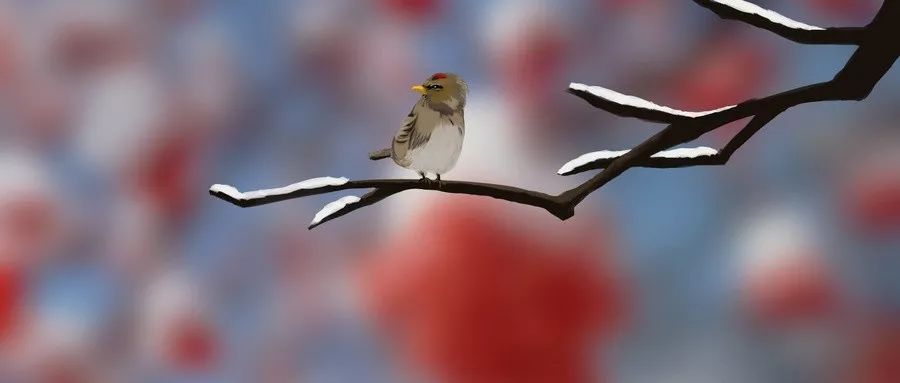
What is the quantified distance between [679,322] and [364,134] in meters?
0.32

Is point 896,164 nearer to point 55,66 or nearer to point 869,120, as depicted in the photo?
point 869,120

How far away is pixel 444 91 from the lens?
2.19ft

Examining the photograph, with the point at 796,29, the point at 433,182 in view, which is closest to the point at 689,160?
the point at 796,29

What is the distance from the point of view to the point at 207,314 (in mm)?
746

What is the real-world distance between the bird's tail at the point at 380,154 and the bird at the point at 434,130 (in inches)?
0.7

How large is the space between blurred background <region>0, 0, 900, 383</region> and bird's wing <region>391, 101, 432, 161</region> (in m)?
0.06

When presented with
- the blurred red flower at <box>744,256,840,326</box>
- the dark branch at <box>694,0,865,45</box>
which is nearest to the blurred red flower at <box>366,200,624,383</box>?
the blurred red flower at <box>744,256,840,326</box>

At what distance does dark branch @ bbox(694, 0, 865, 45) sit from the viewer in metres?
0.33

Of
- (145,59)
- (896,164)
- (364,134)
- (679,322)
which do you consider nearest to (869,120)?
(896,164)

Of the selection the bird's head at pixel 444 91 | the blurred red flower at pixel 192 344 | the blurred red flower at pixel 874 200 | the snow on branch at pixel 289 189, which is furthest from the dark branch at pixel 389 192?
the blurred red flower at pixel 874 200

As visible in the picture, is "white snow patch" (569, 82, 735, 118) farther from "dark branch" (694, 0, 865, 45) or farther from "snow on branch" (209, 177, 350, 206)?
"snow on branch" (209, 177, 350, 206)

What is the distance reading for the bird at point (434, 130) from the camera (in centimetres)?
64

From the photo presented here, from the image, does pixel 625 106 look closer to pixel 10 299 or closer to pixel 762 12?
pixel 762 12

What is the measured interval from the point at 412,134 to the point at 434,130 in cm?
2
